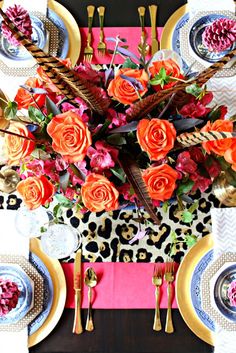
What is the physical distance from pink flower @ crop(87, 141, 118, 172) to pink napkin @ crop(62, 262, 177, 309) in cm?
30

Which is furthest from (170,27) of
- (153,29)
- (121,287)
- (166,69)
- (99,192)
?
(121,287)

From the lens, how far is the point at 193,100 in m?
1.00

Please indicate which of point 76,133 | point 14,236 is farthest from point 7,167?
point 76,133

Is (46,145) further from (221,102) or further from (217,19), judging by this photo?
(217,19)

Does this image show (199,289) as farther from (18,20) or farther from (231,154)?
(18,20)

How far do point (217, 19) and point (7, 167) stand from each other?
2.25 ft

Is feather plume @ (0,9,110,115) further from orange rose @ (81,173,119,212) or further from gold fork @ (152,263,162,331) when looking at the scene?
gold fork @ (152,263,162,331)

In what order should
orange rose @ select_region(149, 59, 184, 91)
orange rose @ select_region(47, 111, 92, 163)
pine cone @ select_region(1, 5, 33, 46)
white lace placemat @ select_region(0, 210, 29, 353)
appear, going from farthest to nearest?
pine cone @ select_region(1, 5, 33, 46)
white lace placemat @ select_region(0, 210, 29, 353)
orange rose @ select_region(149, 59, 184, 91)
orange rose @ select_region(47, 111, 92, 163)

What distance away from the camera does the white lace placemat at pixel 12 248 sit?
1.10 meters

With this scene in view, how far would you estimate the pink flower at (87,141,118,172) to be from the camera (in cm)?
95

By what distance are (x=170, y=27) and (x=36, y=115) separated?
53 cm

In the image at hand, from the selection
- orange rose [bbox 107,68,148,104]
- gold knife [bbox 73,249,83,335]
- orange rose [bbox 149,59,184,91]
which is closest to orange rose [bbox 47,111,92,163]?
orange rose [bbox 107,68,148,104]

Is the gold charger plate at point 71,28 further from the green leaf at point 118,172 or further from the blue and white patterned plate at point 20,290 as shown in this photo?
the blue and white patterned plate at point 20,290

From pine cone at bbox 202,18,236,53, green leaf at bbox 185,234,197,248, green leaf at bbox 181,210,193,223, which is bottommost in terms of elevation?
green leaf at bbox 185,234,197,248
